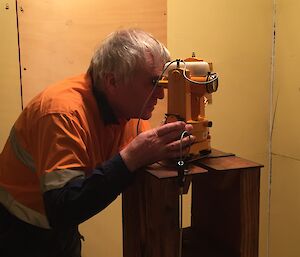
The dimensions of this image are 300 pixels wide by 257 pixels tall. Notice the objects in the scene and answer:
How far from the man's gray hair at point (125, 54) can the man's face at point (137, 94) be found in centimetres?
2

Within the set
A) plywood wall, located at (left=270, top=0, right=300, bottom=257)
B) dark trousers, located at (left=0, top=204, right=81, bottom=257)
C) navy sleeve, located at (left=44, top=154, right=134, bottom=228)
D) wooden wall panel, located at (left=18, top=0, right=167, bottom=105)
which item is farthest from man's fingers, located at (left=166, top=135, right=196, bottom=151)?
plywood wall, located at (left=270, top=0, right=300, bottom=257)

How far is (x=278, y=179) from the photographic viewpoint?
2264 millimetres

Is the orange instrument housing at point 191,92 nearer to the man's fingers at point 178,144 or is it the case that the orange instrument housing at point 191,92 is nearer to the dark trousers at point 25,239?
the man's fingers at point 178,144

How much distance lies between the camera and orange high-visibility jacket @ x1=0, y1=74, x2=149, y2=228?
931mm

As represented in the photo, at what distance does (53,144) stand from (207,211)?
1.63 feet

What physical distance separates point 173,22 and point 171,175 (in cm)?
135

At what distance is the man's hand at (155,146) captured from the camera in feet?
2.91

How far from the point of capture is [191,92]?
978 millimetres

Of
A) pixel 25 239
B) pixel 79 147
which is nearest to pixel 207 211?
pixel 79 147

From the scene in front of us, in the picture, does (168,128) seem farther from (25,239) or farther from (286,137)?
(286,137)

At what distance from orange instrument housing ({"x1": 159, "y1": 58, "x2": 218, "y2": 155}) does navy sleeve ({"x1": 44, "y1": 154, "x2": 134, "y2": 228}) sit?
7.5 inches

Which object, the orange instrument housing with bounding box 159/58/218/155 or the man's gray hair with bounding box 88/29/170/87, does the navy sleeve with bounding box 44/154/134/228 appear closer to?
the orange instrument housing with bounding box 159/58/218/155

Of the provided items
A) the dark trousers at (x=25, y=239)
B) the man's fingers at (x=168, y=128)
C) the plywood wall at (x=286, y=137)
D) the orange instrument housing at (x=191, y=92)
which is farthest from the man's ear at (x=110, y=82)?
the plywood wall at (x=286, y=137)

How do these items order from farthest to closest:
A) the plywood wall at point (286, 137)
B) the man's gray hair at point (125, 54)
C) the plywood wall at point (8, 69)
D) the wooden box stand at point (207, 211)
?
the plywood wall at point (286, 137)
the plywood wall at point (8, 69)
the man's gray hair at point (125, 54)
the wooden box stand at point (207, 211)
